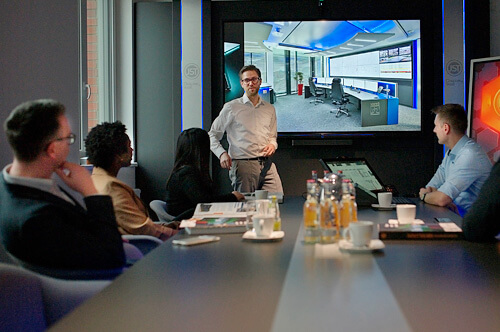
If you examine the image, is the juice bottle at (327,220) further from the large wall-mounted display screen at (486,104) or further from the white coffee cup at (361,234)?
the large wall-mounted display screen at (486,104)

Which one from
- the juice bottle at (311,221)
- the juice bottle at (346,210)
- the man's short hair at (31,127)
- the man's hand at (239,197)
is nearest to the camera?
the man's short hair at (31,127)

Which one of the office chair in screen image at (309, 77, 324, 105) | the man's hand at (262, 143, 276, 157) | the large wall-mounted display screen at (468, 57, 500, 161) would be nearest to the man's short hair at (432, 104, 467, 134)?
the man's hand at (262, 143, 276, 157)

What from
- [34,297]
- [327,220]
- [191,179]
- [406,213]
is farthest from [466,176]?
[34,297]

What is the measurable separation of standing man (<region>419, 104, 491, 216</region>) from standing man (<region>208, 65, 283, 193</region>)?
188cm

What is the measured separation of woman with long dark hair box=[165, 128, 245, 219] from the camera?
3.85 m

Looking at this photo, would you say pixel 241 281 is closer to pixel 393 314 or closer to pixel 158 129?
pixel 393 314

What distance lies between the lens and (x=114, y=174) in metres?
3.22

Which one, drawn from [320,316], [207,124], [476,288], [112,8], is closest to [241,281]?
[320,316]

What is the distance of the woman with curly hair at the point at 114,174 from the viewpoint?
3.13 m

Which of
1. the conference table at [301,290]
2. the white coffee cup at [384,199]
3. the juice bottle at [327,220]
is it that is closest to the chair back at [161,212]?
the white coffee cup at [384,199]

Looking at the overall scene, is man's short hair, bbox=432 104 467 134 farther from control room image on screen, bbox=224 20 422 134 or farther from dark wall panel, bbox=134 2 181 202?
dark wall panel, bbox=134 2 181 202

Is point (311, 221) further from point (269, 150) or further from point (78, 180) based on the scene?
point (269, 150)

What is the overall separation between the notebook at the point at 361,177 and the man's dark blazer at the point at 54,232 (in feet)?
5.62

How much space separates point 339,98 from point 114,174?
4.09m
